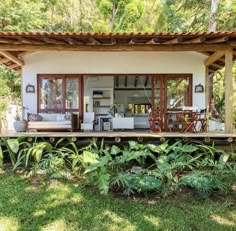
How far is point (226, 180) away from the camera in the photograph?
Answer: 5.38 m

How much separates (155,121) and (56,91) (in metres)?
3.43

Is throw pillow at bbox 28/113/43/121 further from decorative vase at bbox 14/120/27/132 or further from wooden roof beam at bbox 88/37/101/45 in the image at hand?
wooden roof beam at bbox 88/37/101/45

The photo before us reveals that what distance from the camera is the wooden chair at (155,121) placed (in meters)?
8.12

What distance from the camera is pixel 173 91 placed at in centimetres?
942

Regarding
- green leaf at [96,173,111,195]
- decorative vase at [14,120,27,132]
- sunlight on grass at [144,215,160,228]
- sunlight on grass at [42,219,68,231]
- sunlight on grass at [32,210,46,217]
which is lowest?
sunlight on grass at [42,219,68,231]

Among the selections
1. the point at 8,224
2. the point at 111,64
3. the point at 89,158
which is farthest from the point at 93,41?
the point at 8,224

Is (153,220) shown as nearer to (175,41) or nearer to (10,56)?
(175,41)

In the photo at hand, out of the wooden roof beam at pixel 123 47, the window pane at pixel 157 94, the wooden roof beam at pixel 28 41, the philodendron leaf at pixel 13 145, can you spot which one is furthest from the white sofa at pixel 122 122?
the philodendron leaf at pixel 13 145

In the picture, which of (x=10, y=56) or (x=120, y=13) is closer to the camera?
(x=10, y=56)

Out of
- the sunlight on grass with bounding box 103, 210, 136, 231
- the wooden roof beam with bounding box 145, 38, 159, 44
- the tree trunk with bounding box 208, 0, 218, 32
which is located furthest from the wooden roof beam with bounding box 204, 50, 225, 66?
the tree trunk with bounding box 208, 0, 218, 32

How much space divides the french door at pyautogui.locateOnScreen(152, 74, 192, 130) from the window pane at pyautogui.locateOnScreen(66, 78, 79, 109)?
8.44ft

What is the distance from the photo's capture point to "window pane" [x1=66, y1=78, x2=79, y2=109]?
952 centimetres

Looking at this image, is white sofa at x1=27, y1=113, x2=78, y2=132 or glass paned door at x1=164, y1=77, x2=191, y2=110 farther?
glass paned door at x1=164, y1=77, x2=191, y2=110

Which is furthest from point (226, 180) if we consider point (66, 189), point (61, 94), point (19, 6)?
point (19, 6)
